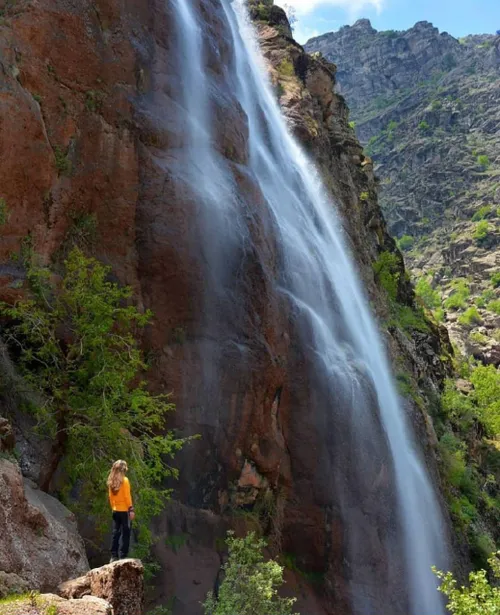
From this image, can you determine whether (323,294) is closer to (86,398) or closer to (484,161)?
(86,398)

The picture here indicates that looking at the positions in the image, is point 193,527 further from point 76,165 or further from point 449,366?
point 449,366

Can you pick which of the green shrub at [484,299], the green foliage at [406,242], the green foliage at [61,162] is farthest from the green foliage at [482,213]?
the green foliage at [61,162]

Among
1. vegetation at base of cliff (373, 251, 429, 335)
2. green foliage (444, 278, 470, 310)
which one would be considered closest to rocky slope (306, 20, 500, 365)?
green foliage (444, 278, 470, 310)

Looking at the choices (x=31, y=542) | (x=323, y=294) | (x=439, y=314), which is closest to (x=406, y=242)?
(x=439, y=314)

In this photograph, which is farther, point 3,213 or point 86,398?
point 3,213

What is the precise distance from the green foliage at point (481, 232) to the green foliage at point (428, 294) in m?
9.42

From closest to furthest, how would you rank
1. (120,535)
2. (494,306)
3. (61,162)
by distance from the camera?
(120,535) → (61,162) → (494,306)

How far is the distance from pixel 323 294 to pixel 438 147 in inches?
3672

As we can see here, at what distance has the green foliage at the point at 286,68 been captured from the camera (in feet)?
124

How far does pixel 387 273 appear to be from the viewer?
137 feet

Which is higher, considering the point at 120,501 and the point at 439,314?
the point at 439,314

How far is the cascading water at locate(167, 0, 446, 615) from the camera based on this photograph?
18.8 m

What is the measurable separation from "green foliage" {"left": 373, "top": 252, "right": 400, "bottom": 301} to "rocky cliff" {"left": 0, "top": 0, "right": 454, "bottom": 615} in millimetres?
21244

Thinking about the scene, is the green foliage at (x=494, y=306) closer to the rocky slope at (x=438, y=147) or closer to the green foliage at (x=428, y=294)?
the rocky slope at (x=438, y=147)
